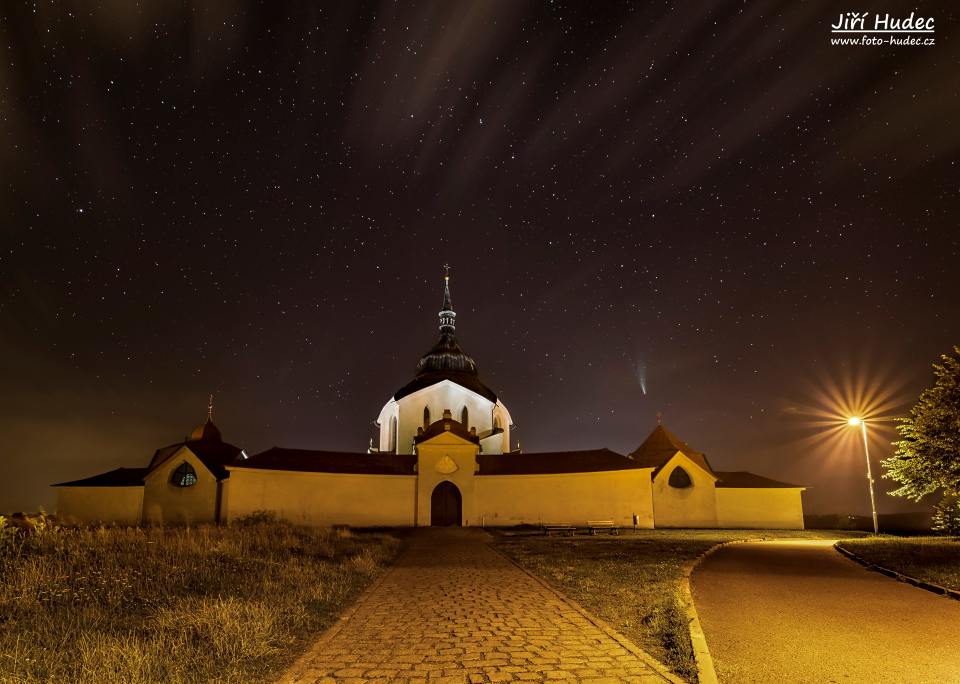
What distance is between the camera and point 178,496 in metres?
38.9

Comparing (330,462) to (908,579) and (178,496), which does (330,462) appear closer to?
(178,496)

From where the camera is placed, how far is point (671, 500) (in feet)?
132

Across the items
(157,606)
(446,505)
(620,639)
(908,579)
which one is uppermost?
(446,505)

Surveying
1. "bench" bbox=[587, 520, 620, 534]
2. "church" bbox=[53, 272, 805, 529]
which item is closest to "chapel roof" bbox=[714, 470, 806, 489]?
"church" bbox=[53, 272, 805, 529]

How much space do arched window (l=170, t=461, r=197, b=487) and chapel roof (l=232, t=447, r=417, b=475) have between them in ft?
12.2

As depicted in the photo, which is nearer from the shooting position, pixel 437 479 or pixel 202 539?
pixel 202 539

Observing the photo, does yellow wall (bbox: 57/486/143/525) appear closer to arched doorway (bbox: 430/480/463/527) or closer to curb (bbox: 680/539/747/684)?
arched doorway (bbox: 430/480/463/527)

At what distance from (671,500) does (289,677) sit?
122ft

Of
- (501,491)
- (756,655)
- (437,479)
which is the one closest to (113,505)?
(437,479)

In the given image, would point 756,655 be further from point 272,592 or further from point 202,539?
point 202,539

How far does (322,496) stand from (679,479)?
22.3m

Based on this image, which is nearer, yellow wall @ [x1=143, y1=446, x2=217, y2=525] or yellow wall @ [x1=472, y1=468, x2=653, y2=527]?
yellow wall @ [x1=472, y1=468, x2=653, y2=527]

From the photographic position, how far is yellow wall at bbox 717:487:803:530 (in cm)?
4078

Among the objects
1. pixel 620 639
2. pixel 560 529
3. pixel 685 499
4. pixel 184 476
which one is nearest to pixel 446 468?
pixel 560 529
